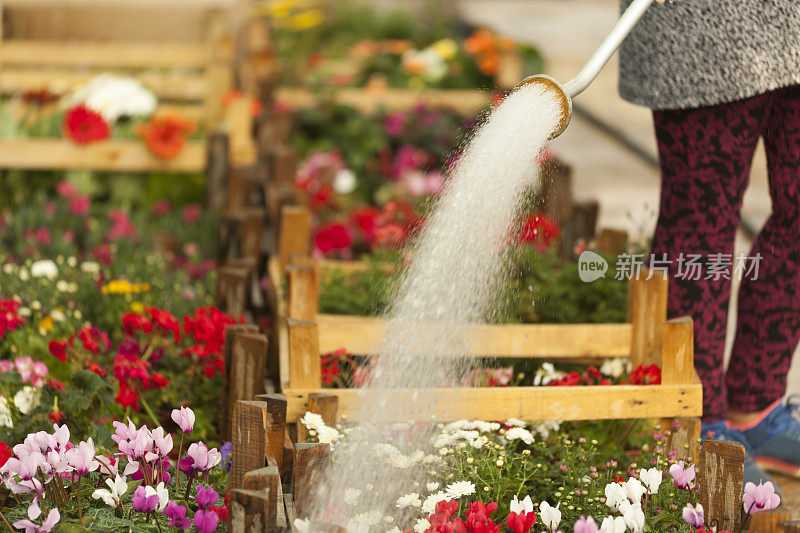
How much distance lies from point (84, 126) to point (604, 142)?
9.90 feet

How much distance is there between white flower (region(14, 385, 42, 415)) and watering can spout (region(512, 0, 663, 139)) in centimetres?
126

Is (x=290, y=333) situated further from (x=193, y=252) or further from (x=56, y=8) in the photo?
(x=56, y=8)

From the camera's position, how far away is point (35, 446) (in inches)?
73.2

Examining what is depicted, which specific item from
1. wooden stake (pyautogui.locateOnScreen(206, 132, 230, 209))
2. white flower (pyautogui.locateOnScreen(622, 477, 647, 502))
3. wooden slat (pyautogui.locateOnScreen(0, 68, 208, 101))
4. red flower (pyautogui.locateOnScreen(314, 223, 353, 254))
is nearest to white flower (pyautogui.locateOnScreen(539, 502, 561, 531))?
white flower (pyautogui.locateOnScreen(622, 477, 647, 502))

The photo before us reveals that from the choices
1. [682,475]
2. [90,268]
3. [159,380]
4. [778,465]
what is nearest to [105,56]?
[90,268]

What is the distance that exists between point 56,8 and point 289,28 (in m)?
2.09

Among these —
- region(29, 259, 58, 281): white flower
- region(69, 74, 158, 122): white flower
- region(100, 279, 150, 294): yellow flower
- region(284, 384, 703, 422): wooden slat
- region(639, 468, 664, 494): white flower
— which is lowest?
region(639, 468, 664, 494): white flower

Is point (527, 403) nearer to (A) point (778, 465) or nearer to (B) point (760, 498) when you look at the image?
(B) point (760, 498)

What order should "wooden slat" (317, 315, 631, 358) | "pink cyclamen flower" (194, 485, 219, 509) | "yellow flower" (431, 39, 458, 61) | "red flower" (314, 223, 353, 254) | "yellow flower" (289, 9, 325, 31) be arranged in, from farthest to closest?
"yellow flower" (289, 9, 325, 31) → "yellow flower" (431, 39, 458, 61) → "red flower" (314, 223, 353, 254) → "wooden slat" (317, 315, 631, 358) → "pink cyclamen flower" (194, 485, 219, 509)

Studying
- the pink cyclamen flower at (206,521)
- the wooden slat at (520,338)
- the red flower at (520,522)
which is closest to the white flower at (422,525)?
the red flower at (520,522)

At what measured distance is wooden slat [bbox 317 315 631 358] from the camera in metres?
2.66

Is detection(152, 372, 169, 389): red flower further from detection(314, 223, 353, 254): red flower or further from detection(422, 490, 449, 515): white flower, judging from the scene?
detection(314, 223, 353, 254): red flower

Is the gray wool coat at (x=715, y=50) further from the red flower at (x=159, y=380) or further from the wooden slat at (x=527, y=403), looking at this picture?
the red flower at (x=159, y=380)

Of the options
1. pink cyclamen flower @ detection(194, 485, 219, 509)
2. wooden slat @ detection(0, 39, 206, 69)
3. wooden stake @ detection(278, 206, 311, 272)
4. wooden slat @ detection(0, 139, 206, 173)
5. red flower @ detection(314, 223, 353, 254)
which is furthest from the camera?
wooden slat @ detection(0, 39, 206, 69)
